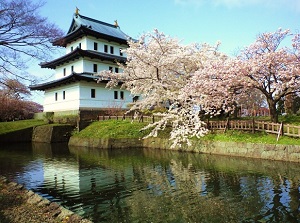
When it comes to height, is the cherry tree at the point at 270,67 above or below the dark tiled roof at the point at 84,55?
below

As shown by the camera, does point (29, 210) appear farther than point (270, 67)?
No

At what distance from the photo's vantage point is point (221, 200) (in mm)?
9117

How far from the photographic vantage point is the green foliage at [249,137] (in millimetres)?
16453

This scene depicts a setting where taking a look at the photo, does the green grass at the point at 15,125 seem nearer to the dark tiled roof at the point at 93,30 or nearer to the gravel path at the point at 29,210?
the dark tiled roof at the point at 93,30

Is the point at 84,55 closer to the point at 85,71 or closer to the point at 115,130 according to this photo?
the point at 85,71

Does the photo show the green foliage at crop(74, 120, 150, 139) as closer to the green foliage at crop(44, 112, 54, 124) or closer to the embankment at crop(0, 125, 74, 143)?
the embankment at crop(0, 125, 74, 143)

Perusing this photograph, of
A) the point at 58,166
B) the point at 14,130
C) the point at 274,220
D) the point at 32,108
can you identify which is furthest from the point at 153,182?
the point at 32,108

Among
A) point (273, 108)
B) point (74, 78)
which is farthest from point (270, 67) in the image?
point (74, 78)

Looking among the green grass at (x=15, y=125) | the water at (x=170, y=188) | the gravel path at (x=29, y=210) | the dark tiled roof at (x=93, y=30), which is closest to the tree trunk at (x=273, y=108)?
the water at (x=170, y=188)

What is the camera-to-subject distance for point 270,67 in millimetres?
17578

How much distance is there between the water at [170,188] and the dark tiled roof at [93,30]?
23.6 m

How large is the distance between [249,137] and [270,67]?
517cm

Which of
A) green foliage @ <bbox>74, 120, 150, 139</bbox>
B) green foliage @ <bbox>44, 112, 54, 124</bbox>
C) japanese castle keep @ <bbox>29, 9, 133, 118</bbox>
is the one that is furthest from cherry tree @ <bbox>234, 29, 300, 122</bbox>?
green foliage @ <bbox>44, 112, 54, 124</bbox>

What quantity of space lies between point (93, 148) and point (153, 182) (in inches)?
594
